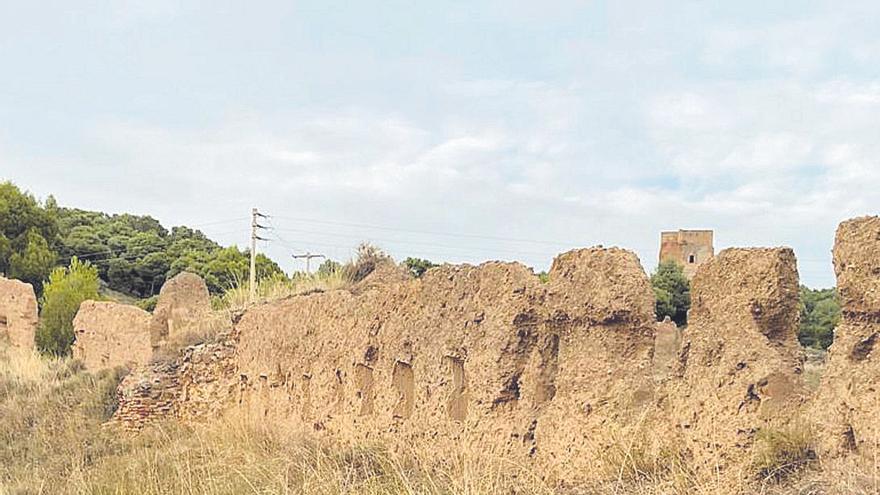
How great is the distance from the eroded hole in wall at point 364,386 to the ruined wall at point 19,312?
13.6 m

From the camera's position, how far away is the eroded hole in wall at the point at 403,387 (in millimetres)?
7227

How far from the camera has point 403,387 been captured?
7.36 m

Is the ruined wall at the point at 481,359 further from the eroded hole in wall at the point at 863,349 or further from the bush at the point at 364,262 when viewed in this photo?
the bush at the point at 364,262

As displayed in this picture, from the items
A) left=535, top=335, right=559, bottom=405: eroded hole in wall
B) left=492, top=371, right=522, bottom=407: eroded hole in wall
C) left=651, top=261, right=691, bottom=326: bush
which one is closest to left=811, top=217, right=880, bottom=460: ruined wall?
left=535, top=335, right=559, bottom=405: eroded hole in wall

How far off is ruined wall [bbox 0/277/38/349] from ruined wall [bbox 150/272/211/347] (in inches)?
234

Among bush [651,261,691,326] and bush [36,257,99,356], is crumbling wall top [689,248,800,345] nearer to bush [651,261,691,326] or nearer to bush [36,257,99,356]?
bush [651,261,691,326]

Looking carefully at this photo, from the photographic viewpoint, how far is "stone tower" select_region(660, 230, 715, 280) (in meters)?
15.1

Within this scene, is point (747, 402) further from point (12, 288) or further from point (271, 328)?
point (12, 288)

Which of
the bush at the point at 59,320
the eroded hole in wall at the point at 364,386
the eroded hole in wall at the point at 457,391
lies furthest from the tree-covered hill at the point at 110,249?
the eroded hole in wall at the point at 457,391

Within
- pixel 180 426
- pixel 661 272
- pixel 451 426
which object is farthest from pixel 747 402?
pixel 661 272

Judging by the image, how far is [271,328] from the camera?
10383 millimetres

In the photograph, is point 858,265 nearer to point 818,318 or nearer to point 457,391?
point 457,391

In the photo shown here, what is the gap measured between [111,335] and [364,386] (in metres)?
8.45

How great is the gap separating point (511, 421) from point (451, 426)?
69 cm
